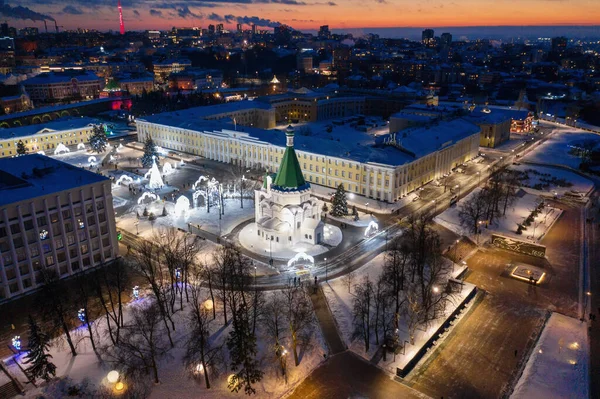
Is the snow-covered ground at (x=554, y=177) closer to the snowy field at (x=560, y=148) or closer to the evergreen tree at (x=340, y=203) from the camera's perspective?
the snowy field at (x=560, y=148)

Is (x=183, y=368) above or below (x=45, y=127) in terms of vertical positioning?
below

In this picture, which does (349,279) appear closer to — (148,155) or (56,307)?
(56,307)

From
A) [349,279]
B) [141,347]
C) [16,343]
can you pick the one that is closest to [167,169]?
[349,279]

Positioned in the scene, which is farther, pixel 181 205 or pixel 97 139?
pixel 97 139

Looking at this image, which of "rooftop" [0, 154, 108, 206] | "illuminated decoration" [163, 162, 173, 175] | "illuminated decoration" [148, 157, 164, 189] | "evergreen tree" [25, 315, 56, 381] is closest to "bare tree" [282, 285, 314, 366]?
"evergreen tree" [25, 315, 56, 381]

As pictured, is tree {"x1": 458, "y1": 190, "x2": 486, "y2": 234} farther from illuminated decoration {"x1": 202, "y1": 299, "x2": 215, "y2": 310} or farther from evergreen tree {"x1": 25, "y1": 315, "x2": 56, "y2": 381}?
evergreen tree {"x1": 25, "y1": 315, "x2": 56, "y2": 381}

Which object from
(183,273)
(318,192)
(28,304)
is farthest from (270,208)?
(28,304)
